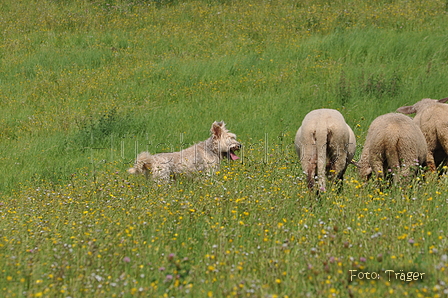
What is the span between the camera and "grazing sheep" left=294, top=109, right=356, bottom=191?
327 inches

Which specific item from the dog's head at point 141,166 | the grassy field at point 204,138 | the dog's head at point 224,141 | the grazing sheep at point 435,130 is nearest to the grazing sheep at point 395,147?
the grassy field at point 204,138

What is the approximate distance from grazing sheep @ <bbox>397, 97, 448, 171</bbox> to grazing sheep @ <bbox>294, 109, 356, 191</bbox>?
80.7 inches

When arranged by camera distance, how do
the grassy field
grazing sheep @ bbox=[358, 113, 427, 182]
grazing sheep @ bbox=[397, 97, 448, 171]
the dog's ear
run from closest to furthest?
the grassy field
grazing sheep @ bbox=[358, 113, 427, 182]
grazing sheep @ bbox=[397, 97, 448, 171]
the dog's ear

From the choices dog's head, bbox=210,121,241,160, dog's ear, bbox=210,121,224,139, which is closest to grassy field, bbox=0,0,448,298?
dog's head, bbox=210,121,241,160

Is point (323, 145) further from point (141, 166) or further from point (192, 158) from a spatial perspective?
point (141, 166)

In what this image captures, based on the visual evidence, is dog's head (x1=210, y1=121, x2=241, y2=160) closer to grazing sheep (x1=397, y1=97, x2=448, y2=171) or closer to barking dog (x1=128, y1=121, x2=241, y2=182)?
barking dog (x1=128, y1=121, x2=241, y2=182)

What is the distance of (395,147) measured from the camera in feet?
28.2

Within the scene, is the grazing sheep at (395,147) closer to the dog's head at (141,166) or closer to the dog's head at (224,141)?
the dog's head at (224,141)

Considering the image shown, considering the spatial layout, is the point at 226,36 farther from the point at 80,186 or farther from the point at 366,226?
the point at 366,226

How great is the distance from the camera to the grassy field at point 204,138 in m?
5.16

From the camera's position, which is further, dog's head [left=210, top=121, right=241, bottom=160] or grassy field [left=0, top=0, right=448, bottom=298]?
dog's head [left=210, top=121, right=241, bottom=160]

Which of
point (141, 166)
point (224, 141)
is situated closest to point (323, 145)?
point (224, 141)

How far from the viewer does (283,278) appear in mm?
5066

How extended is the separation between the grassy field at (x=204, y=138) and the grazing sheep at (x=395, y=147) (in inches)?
15.7
